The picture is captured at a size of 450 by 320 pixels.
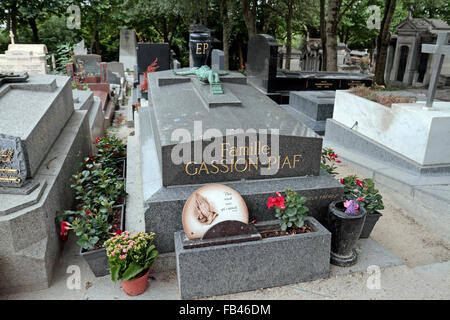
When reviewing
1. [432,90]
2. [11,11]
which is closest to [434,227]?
[432,90]

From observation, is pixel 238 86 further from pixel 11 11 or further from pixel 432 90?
pixel 11 11

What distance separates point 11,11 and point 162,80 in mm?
18957

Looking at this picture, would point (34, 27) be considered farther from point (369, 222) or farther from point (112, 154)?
point (369, 222)

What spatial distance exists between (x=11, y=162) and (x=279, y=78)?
343 inches

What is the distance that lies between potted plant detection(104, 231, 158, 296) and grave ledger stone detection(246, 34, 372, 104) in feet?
25.9

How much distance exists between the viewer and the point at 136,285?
11.2 feet

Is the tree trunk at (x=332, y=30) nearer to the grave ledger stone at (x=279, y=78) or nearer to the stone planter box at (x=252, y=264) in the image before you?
the grave ledger stone at (x=279, y=78)

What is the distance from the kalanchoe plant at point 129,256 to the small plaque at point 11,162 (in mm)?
1171

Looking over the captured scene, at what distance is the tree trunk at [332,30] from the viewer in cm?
1247

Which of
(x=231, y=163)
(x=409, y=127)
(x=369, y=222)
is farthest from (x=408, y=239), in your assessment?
(x=231, y=163)

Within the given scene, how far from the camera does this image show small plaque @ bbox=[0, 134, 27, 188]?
12.0 feet

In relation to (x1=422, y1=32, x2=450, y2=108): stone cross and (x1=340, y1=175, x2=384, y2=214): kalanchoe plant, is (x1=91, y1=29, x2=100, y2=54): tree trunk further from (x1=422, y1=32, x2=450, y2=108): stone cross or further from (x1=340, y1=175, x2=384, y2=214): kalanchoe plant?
(x1=340, y1=175, x2=384, y2=214): kalanchoe plant

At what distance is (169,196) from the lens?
12.2 feet

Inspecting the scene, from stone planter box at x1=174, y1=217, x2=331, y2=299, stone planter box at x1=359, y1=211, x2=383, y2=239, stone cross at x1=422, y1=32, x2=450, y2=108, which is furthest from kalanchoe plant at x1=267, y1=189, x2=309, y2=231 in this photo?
stone cross at x1=422, y1=32, x2=450, y2=108
